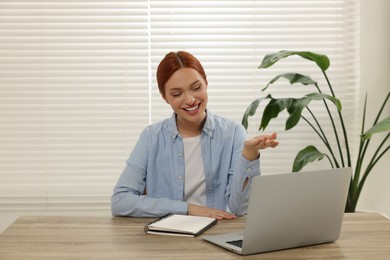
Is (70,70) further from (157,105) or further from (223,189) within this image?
(223,189)

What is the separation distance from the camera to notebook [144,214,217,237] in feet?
6.42

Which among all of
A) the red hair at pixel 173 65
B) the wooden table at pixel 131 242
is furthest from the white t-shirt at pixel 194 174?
the wooden table at pixel 131 242

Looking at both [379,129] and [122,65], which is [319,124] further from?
[122,65]

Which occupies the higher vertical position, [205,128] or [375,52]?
[375,52]

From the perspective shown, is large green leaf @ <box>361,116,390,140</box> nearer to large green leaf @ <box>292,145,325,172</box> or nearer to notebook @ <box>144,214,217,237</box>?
large green leaf @ <box>292,145,325,172</box>

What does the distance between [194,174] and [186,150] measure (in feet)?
0.35

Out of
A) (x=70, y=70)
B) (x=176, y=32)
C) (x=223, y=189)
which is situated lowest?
(x=223, y=189)

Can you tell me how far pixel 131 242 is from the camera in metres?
1.89

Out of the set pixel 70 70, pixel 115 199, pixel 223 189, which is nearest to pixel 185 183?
pixel 223 189

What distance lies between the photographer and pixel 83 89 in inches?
141

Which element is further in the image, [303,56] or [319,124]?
[319,124]

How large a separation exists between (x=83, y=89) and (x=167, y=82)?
3.79ft

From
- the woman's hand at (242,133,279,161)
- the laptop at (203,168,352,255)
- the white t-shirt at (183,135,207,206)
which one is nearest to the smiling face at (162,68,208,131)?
the white t-shirt at (183,135,207,206)

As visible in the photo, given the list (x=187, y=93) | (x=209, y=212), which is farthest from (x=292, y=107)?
(x=209, y=212)
